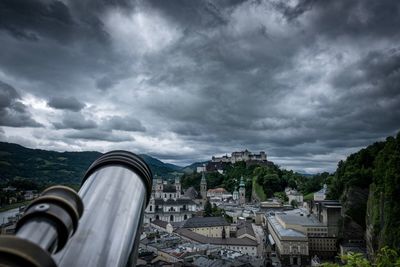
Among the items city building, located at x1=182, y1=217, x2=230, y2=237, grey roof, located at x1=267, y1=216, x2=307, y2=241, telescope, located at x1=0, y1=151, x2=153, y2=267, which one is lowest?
city building, located at x1=182, y1=217, x2=230, y2=237

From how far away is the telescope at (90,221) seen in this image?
3.22 feet

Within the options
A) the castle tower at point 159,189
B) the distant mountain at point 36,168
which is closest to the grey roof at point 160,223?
the castle tower at point 159,189

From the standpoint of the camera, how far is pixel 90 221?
1.75 m

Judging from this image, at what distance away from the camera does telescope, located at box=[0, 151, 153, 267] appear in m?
0.98

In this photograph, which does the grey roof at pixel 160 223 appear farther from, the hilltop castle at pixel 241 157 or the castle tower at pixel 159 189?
the hilltop castle at pixel 241 157

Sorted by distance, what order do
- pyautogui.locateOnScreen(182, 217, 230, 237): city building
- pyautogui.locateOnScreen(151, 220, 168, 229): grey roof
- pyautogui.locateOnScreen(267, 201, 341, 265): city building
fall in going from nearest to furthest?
pyautogui.locateOnScreen(267, 201, 341, 265): city building < pyautogui.locateOnScreen(182, 217, 230, 237): city building < pyautogui.locateOnScreen(151, 220, 168, 229): grey roof

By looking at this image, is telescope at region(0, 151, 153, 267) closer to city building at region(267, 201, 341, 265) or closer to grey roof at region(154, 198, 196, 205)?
city building at region(267, 201, 341, 265)

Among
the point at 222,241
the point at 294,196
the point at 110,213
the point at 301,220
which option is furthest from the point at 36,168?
the point at 110,213

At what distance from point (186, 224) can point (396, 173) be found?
121 feet

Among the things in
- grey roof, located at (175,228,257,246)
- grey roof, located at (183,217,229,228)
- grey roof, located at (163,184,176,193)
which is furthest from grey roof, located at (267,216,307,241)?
grey roof, located at (163,184,176,193)

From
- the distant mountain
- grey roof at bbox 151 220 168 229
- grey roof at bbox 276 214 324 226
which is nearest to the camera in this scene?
grey roof at bbox 276 214 324 226

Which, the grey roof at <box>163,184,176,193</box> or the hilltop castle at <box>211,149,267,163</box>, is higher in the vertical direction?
the hilltop castle at <box>211,149,267,163</box>

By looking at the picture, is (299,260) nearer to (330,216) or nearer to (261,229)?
(330,216)

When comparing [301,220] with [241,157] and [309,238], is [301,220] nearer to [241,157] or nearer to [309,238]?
[309,238]
